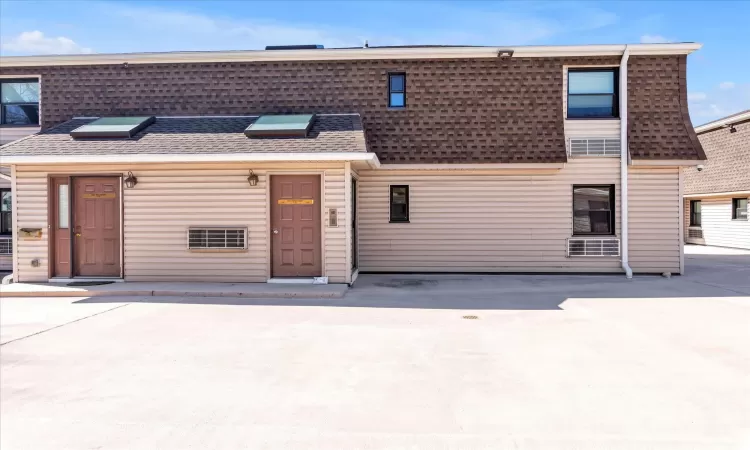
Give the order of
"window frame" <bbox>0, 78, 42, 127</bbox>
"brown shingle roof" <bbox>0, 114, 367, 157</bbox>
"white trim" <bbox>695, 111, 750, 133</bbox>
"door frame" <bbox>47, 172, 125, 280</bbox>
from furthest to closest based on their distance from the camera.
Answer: "white trim" <bbox>695, 111, 750, 133</bbox> < "window frame" <bbox>0, 78, 42, 127</bbox> < "door frame" <bbox>47, 172, 125, 280</bbox> < "brown shingle roof" <bbox>0, 114, 367, 157</bbox>

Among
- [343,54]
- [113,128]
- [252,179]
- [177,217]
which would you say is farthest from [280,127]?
[113,128]

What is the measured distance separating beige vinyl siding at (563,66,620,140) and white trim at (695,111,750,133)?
453 inches

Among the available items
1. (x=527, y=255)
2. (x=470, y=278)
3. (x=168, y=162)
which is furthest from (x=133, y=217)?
(x=527, y=255)

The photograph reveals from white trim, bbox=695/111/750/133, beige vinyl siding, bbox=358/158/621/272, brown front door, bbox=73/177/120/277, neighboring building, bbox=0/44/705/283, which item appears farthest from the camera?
white trim, bbox=695/111/750/133

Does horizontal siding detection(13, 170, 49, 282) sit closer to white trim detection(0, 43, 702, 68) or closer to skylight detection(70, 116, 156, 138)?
skylight detection(70, 116, 156, 138)

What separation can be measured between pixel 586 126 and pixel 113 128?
A: 36.0 feet

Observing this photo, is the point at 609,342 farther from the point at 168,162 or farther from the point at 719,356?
the point at 168,162

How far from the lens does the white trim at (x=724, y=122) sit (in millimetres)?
20050

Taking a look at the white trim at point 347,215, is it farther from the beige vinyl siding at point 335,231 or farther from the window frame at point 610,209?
the window frame at point 610,209

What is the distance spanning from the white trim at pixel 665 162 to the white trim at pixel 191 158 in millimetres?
6366

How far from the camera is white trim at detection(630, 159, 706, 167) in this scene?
11.7 meters

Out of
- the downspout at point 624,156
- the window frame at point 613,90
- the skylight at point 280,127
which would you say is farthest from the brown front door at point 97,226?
the downspout at point 624,156

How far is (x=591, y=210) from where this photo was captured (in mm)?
12539

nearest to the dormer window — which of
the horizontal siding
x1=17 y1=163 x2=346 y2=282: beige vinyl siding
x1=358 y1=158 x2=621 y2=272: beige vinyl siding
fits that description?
x1=358 y1=158 x2=621 y2=272: beige vinyl siding
